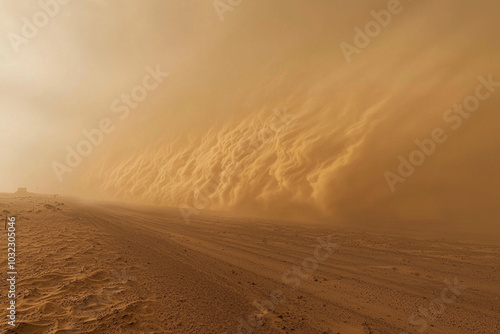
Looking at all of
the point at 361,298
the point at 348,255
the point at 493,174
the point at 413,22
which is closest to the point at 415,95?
the point at 493,174

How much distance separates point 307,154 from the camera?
50.8 ft

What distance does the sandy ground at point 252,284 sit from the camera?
3.11m

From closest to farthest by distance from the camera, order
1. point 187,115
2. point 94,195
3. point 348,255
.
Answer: point 348,255 < point 187,115 < point 94,195

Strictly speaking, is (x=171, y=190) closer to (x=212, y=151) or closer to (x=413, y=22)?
(x=212, y=151)

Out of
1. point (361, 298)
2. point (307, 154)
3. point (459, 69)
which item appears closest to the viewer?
point (361, 298)

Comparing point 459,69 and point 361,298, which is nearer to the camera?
point 361,298

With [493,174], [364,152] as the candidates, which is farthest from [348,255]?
[493,174]

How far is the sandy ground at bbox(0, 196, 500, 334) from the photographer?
311cm

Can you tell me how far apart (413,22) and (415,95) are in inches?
358

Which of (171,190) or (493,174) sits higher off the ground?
(171,190)

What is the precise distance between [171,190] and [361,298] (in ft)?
73.7

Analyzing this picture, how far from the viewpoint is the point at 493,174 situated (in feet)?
33.3

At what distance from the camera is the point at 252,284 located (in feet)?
14.2

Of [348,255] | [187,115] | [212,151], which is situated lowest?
[348,255]
